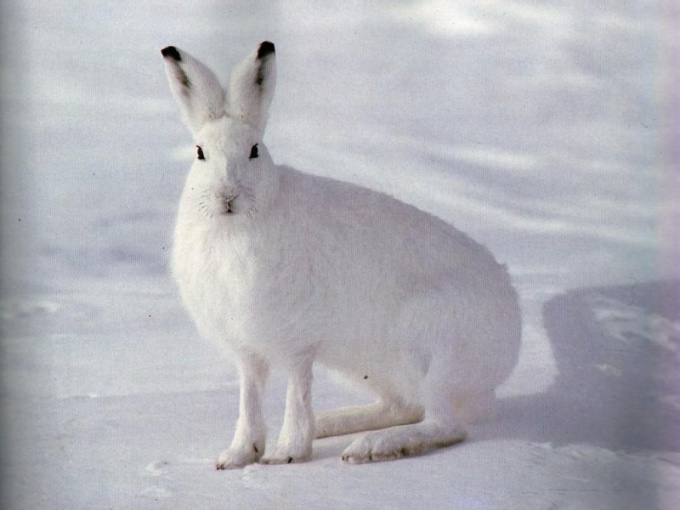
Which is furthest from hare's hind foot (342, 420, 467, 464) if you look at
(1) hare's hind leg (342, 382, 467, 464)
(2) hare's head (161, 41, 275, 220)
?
(2) hare's head (161, 41, 275, 220)

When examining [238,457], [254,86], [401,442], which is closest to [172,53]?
[254,86]

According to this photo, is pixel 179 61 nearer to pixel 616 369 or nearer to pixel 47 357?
pixel 47 357

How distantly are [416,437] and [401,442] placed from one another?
52 millimetres

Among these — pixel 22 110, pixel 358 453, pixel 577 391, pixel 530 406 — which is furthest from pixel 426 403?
pixel 22 110

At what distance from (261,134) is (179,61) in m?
0.30

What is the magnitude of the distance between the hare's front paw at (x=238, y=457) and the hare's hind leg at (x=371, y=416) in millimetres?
347

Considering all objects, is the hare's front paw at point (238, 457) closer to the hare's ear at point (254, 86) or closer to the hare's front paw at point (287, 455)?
the hare's front paw at point (287, 455)

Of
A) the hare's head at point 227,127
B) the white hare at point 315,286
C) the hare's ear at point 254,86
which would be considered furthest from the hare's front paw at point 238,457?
the hare's ear at point 254,86

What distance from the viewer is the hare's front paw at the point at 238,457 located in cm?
303

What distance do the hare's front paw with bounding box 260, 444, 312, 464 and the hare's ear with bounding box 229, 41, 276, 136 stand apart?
35.8 inches

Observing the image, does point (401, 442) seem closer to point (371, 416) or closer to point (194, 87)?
point (371, 416)

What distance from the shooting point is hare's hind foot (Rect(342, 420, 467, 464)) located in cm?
300

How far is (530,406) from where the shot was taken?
11.6ft

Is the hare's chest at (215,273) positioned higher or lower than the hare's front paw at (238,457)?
higher
